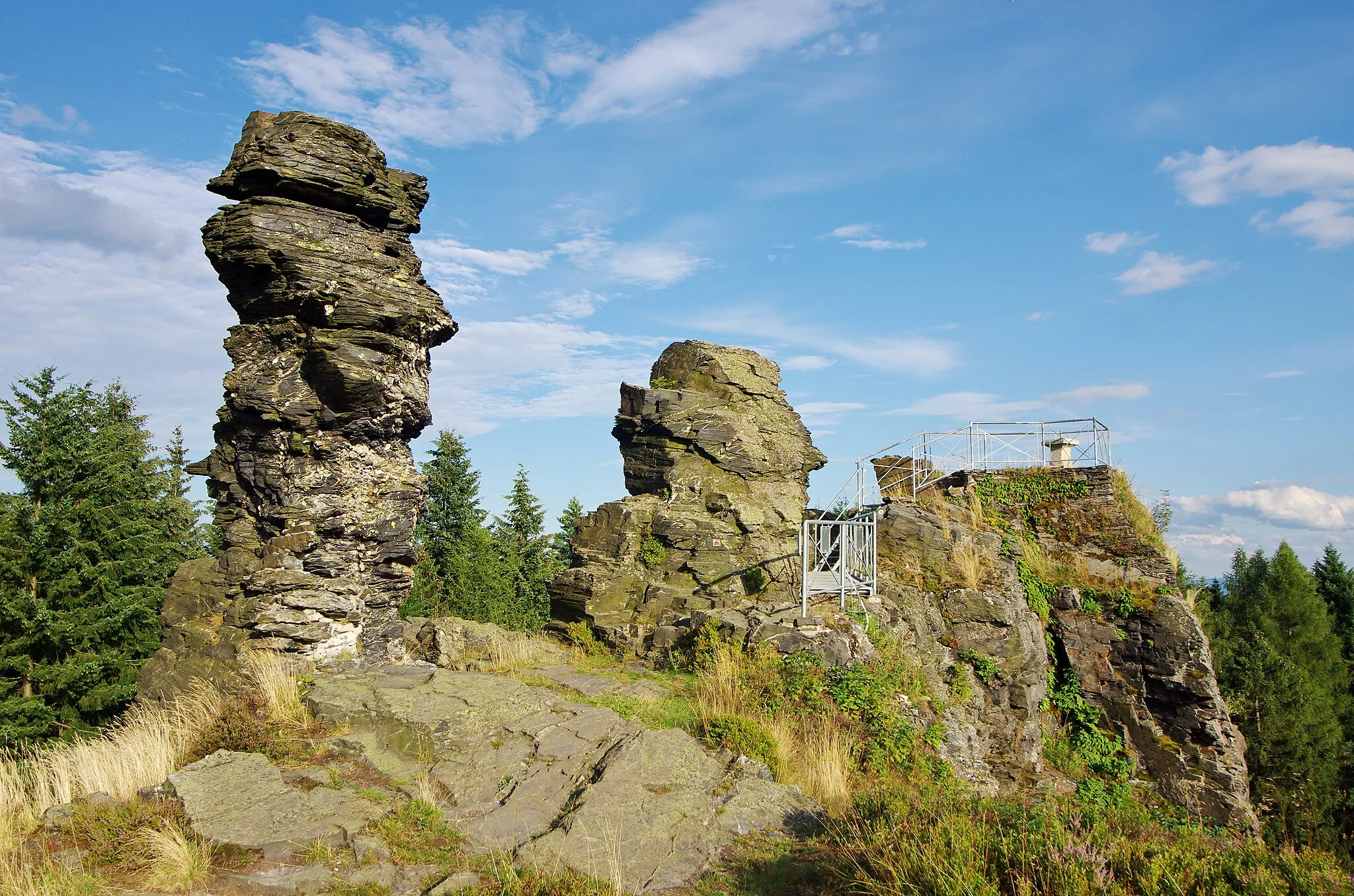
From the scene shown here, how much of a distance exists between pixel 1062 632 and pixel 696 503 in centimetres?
901

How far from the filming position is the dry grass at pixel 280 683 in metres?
9.00

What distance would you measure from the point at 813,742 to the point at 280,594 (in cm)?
773

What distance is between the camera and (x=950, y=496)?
19875 millimetres

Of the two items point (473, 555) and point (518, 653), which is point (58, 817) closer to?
point (518, 653)

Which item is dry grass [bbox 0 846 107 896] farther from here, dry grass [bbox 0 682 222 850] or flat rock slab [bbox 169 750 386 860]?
flat rock slab [bbox 169 750 386 860]

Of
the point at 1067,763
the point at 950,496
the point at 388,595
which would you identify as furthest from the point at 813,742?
the point at 950,496

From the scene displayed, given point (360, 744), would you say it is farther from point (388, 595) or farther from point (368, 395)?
point (368, 395)

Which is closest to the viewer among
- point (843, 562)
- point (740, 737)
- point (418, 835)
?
point (418, 835)

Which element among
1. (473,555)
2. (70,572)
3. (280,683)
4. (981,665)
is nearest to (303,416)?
(280,683)

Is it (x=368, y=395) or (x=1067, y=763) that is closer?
(x=368, y=395)

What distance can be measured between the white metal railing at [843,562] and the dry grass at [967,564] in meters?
1.86

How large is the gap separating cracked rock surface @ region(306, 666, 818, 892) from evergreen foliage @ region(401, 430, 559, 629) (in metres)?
17.9

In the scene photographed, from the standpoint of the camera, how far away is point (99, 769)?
7.35 m

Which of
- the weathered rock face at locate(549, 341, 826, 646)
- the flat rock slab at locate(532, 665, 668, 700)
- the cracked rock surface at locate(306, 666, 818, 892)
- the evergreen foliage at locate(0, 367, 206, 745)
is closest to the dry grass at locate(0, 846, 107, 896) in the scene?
the cracked rock surface at locate(306, 666, 818, 892)
